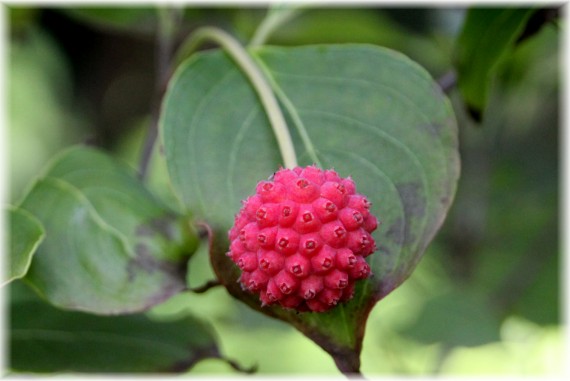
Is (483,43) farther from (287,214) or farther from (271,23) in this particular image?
(287,214)

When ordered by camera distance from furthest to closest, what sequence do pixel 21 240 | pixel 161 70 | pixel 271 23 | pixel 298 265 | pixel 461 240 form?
pixel 461 240 → pixel 161 70 → pixel 271 23 → pixel 21 240 → pixel 298 265

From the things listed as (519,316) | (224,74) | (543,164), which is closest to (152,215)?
(224,74)

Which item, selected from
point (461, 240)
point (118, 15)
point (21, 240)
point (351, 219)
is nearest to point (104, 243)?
point (21, 240)

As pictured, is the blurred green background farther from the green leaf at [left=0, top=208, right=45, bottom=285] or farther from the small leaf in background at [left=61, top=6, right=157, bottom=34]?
the green leaf at [left=0, top=208, right=45, bottom=285]

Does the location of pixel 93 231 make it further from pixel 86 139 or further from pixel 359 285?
pixel 359 285

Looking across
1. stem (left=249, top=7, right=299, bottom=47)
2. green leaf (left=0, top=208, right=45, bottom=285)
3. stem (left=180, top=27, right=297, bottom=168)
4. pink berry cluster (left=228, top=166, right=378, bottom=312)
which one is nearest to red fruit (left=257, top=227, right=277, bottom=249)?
pink berry cluster (left=228, top=166, right=378, bottom=312)
